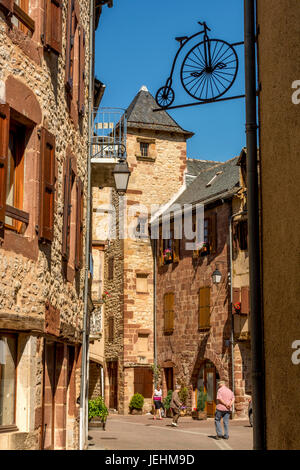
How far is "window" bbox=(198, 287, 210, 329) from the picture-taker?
32.6 metres

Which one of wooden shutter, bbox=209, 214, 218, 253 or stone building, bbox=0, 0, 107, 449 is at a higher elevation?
wooden shutter, bbox=209, 214, 218, 253

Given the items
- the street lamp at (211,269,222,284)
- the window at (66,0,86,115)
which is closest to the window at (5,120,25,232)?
the window at (66,0,86,115)

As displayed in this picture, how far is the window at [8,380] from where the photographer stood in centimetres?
921

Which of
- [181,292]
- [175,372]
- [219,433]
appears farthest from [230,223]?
[219,433]

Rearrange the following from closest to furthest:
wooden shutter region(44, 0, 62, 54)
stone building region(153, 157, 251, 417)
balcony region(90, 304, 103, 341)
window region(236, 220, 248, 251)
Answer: wooden shutter region(44, 0, 62, 54)
balcony region(90, 304, 103, 341)
window region(236, 220, 248, 251)
stone building region(153, 157, 251, 417)

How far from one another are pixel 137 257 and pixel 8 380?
2822 cm

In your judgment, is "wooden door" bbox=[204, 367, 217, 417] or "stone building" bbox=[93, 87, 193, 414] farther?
"stone building" bbox=[93, 87, 193, 414]

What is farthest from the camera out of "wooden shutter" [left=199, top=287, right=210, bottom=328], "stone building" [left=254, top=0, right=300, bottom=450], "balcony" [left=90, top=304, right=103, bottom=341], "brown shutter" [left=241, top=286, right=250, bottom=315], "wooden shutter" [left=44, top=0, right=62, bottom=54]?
"wooden shutter" [left=199, top=287, right=210, bottom=328]

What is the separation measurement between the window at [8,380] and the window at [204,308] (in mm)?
23198

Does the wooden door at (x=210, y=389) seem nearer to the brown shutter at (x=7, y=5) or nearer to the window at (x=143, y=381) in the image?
the window at (x=143, y=381)

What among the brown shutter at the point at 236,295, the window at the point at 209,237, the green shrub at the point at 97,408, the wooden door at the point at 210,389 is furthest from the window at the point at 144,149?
the green shrub at the point at 97,408

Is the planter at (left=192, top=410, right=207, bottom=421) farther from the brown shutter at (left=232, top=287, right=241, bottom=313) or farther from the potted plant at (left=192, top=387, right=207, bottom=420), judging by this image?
the brown shutter at (left=232, top=287, right=241, bottom=313)

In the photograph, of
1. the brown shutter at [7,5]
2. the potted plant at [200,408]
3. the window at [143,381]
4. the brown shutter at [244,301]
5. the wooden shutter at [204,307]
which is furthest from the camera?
the window at [143,381]

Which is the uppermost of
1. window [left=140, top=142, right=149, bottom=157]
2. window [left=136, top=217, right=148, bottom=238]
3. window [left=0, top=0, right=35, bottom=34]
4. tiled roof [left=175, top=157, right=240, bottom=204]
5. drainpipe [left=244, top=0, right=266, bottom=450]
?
window [left=140, top=142, right=149, bottom=157]
